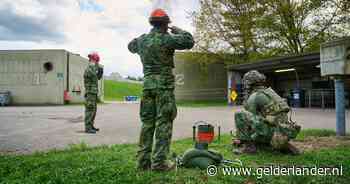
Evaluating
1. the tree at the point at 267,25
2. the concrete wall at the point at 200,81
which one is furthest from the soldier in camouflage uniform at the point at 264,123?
the concrete wall at the point at 200,81

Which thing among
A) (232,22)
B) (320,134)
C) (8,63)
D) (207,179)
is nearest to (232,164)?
(207,179)

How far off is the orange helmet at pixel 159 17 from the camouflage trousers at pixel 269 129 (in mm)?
2089

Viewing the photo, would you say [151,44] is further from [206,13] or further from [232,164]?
[206,13]

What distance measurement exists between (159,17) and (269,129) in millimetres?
2543

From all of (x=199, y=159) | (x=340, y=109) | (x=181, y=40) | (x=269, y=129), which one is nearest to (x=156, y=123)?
(x=199, y=159)

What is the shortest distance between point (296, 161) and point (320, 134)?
128 inches

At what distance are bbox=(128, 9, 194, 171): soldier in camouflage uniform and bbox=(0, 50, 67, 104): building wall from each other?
22938 millimetres

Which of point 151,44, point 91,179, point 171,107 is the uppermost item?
point 151,44

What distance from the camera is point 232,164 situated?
3.82m

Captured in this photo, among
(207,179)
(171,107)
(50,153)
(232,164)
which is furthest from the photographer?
(50,153)

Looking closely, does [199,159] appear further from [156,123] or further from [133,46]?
[133,46]

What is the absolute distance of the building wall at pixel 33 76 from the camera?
2416 cm

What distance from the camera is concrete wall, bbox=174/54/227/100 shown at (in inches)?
1216

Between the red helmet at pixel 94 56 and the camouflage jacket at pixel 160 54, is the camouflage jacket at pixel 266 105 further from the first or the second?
the red helmet at pixel 94 56
